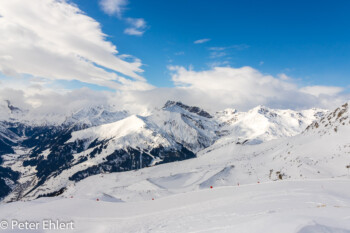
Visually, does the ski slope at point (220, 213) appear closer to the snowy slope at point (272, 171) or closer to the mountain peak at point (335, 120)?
the snowy slope at point (272, 171)

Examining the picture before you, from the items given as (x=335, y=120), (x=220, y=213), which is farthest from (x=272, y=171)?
(x=220, y=213)

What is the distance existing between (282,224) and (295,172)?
44.1 m

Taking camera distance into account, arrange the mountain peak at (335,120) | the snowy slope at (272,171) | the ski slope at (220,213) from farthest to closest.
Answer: the mountain peak at (335,120), the snowy slope at (272,171), the ski slope at (220,213)

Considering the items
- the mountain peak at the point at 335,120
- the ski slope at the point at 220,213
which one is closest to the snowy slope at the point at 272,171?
the mountain peak at the point at 335,120

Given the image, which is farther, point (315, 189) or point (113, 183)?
point (113, 183)

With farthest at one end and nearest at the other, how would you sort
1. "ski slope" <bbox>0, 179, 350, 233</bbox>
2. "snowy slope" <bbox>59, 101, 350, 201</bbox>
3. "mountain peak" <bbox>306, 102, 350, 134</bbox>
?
"mountain peak" <bbox>306, 102, 350, 134</bbox> → "snowy slope" <bbox>59, 101, 350, 201</bbox> → "ski slope" <bbox>0, 179, 350, 233</bbox>

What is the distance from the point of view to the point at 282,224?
1056 centimetres

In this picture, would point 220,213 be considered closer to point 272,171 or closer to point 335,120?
point 272,171

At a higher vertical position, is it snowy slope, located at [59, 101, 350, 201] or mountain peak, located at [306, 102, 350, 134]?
mountain peak, located at [306, 102, 350, 134]

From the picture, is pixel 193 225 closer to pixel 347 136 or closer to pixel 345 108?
pixel 347 136

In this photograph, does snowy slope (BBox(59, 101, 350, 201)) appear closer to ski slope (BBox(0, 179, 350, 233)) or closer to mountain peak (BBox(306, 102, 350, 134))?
mountain peak (BBox(306, 102, 350, 134))

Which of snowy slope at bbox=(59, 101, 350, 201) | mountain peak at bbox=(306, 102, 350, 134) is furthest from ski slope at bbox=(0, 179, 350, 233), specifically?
mountain peak at bbox=(306, 102, 350, 134)

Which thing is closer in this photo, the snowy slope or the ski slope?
the ski slope

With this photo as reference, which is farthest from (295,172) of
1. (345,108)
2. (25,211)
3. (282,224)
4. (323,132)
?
(25,211)
